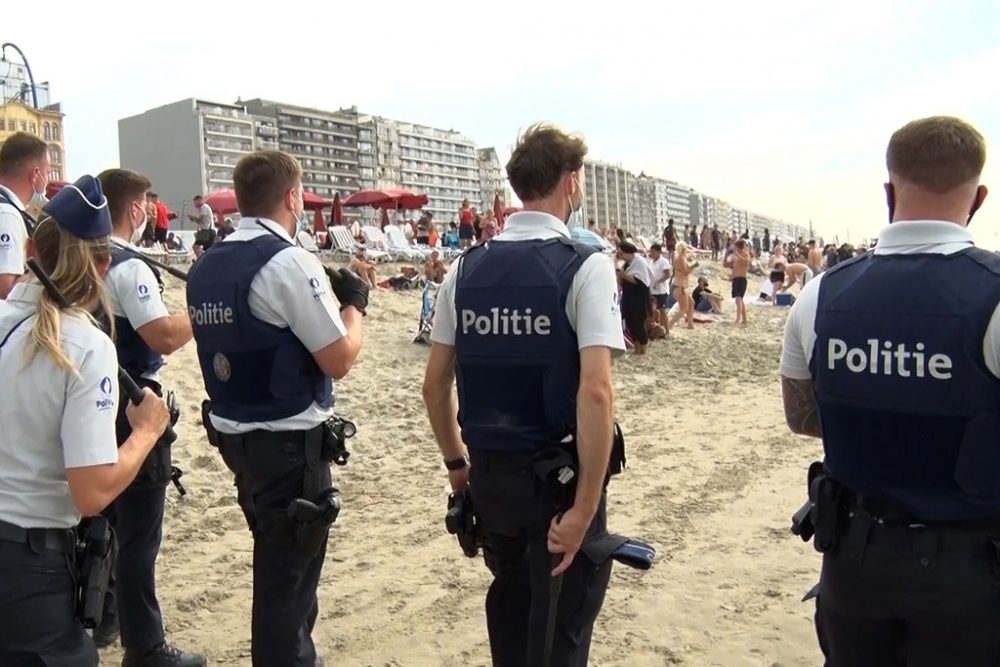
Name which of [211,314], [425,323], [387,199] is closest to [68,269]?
[211,314]

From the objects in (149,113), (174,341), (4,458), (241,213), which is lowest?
(4,458)

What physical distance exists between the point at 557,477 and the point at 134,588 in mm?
2134

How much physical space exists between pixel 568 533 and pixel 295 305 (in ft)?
4.20

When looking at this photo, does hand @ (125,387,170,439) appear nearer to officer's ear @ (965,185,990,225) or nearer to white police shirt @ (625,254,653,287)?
officer's ear @ (965,185,990,225)

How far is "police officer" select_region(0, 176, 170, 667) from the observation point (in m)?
2.11

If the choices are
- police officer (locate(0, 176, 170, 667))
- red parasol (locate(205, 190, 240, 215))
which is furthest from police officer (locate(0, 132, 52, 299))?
red parasol (locate(205, 190, 240, 215))

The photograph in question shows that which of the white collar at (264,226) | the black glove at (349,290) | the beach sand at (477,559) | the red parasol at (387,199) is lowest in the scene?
the beach sand at (477,559)

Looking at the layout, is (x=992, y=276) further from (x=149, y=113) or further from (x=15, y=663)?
(x=149, y=113)

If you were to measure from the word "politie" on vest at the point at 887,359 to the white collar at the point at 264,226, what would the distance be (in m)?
2.01

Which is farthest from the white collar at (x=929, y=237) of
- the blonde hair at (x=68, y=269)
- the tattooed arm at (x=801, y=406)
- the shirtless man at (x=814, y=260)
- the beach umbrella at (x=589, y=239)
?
the shirtless man at (x=814, y=260)

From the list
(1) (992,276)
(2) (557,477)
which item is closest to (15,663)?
(2) (557,477)

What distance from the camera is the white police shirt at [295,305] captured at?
3.06 m

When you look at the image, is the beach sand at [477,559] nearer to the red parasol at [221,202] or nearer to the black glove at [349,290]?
the black glove at [349,290]

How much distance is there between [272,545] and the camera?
3.12 m
